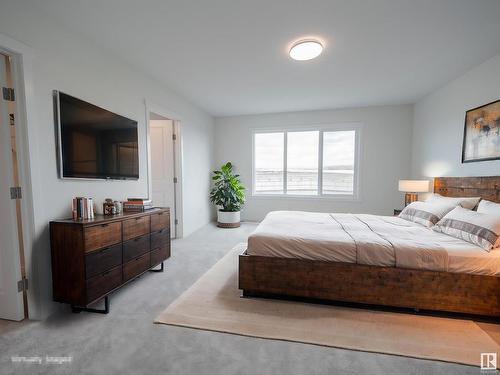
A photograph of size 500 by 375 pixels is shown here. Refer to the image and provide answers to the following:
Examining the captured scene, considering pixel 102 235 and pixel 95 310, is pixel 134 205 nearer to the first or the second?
pixel 102 235

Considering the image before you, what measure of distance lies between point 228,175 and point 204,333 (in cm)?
375

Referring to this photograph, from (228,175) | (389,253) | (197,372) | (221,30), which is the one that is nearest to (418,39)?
(221,30)

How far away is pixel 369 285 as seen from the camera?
1.94 m

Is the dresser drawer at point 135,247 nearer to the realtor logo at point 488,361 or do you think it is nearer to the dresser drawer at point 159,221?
the dresser drawer at point 159,221

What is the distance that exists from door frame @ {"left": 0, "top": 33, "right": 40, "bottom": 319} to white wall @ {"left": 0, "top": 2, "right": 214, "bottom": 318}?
20mm

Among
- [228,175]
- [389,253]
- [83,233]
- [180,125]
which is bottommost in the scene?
[389,253]

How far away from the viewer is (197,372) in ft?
4.48

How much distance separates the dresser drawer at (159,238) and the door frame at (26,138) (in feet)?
3.31

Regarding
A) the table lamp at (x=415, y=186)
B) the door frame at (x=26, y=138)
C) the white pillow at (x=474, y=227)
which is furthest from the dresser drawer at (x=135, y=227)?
the table lamp at (x=415, y=186)

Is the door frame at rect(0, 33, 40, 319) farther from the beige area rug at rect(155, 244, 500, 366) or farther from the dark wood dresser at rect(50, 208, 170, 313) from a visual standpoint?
the beige area rug at rect(155, 244, 500, 366)

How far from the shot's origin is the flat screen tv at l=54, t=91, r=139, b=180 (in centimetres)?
203

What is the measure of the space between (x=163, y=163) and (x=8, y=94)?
7.73 ft

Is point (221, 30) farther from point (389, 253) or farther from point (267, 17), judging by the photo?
point (389, 253)

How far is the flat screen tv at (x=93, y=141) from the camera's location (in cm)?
203
